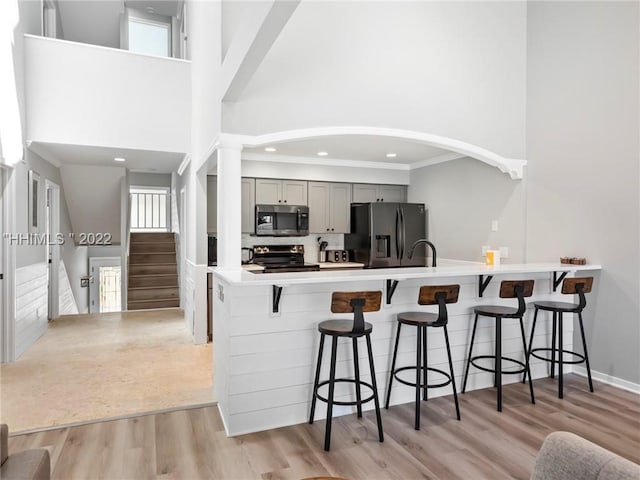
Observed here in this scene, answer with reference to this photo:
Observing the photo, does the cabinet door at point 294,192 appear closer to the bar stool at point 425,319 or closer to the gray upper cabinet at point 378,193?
the gray upper cabinet at point 378,193

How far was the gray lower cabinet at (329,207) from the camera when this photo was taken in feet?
19.2

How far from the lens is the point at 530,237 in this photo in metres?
4.29

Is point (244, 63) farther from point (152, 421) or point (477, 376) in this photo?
point (477, 376)

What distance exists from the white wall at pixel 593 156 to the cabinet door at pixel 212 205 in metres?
3.77

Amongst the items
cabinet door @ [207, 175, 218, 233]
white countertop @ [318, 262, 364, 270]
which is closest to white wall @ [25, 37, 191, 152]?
cabinet door @ [207, 175, 218, 233]

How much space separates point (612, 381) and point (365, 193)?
3.67 metres

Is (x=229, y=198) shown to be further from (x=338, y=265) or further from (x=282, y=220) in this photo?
(x=338, y=265)

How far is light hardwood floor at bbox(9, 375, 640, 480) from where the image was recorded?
7.43 feet

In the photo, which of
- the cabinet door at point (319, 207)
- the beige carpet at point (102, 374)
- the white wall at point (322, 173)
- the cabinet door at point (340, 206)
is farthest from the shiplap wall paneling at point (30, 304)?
the cabinet door at point (340, 206)

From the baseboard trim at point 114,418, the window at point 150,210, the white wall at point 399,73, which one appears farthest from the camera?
the window at point 150,210

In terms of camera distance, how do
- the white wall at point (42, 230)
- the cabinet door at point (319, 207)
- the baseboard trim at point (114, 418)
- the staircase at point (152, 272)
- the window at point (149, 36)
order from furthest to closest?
the staircase at point (152, 272) < the window at point (149, 36) < the cabinet door at point (319, 207) < the white wall at point (42, 230) < the baseboard trim at point (114, 418)

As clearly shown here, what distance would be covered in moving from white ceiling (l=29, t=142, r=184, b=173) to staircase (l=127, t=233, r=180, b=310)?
2.01m

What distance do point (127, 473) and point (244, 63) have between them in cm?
253

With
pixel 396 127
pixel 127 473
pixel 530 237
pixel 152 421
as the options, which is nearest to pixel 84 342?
pixel 152 421
